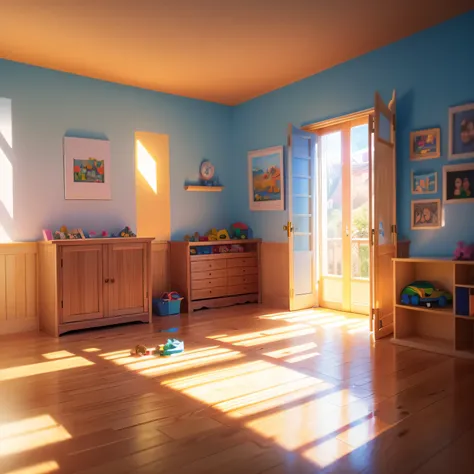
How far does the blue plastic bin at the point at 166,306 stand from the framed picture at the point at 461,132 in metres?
3.21

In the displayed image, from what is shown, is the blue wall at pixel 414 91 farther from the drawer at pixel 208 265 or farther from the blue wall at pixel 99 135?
the drawer at pixel 208 265

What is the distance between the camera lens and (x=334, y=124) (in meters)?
5.24

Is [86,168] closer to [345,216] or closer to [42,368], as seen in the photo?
[42,368]

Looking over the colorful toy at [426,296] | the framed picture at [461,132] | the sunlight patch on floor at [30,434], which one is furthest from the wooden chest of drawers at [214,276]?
the sunlight patch on floor at [30,434]

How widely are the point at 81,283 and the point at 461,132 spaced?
12.1 feet

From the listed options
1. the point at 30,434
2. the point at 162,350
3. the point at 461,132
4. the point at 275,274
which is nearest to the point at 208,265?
the point at 275,274

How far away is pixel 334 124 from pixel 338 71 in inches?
22.0

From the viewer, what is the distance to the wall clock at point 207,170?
614 centimetres

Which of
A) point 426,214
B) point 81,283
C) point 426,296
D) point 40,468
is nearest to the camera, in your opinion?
point 40,468

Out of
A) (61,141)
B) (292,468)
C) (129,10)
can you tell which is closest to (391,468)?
(292,468)

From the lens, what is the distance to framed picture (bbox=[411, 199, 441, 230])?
4098 millimetres

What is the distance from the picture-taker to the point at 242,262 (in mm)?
5926

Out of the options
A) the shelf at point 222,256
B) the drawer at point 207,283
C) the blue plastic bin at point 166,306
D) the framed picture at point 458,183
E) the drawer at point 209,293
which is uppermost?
the framed picture at point 458,183

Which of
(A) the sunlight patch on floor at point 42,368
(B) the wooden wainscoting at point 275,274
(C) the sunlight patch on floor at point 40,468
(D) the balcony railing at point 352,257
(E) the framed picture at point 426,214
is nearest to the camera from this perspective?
(C) the sunlight patch on floor at point 40,468
